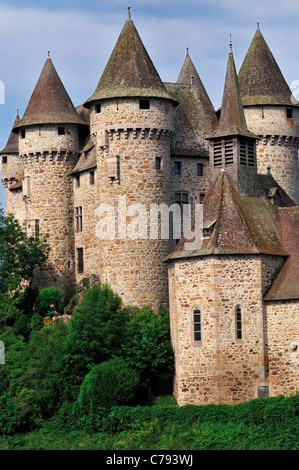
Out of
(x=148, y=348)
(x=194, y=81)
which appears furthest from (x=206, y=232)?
(x=194, y=81)

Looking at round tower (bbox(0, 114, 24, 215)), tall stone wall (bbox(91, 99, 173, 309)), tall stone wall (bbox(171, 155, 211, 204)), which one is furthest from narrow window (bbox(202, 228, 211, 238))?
round tower (bbox(0, 114, 24, 215))

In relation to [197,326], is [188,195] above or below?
above

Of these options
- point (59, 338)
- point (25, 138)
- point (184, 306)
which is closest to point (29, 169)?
point (25, 138)

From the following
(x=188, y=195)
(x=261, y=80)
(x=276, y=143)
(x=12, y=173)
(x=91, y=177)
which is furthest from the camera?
(x=12, y=173)

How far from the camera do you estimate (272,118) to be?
7719 centimetres

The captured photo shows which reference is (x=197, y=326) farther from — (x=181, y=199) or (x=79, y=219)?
(x=79, y=219)

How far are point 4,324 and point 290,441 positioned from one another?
24.5m

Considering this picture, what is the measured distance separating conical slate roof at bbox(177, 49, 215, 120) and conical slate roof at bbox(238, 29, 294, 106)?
2.43 meters

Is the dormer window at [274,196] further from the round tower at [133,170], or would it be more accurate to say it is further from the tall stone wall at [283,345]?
the round tower at [133,170]

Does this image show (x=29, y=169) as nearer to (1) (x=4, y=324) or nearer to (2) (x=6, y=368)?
(1) (x=4, y=324)

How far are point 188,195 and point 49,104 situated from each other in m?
11.8

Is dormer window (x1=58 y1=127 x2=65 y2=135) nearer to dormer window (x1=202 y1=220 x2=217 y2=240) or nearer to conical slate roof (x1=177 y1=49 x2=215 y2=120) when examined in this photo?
conical slate roof (x1=177 y1=49 x2=215 y2=120)

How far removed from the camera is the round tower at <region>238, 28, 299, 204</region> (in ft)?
252

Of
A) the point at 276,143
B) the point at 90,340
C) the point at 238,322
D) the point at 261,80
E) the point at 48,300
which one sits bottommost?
the point at 90,340
